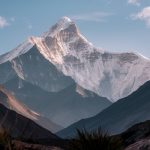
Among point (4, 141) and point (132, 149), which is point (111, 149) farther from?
point (4, 141)

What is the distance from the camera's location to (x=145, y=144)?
2836 cm

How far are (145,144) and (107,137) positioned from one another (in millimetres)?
4792

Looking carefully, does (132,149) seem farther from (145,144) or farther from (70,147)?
(70,147)

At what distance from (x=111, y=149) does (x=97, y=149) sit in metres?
0.59

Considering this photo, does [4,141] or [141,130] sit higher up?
[4,141]

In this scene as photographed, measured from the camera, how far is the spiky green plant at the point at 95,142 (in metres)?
23.8

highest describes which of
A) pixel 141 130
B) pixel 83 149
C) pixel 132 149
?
pixel 83 149

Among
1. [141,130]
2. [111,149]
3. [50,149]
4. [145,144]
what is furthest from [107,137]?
[141,130]

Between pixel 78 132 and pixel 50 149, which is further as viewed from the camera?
pixel 50 149

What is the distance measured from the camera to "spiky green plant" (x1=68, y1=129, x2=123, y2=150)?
2384 cm

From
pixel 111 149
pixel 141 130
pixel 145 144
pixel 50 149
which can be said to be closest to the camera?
pixel 111 149

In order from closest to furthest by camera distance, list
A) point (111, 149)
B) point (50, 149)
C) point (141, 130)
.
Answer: point (111, 149) → point (50, 149) → point (141, 130)

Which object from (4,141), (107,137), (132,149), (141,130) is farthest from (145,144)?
Result: (141,130)

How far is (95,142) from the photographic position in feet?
78.2
